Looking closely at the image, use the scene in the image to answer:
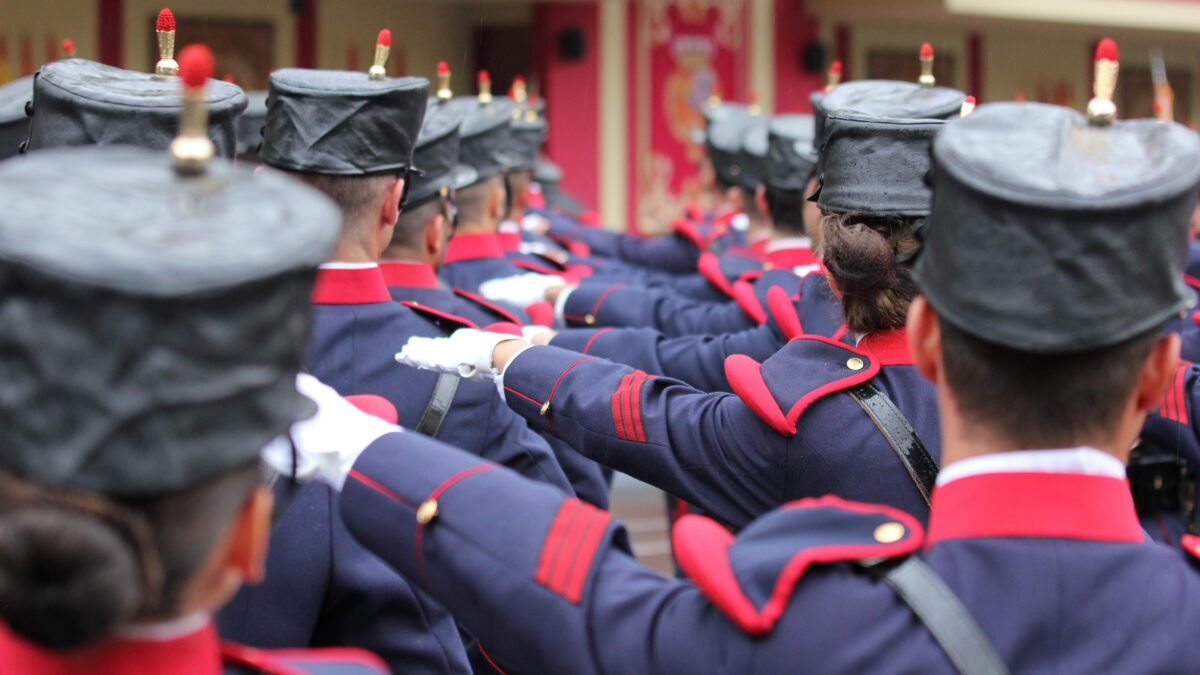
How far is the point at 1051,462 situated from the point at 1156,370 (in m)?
0.17

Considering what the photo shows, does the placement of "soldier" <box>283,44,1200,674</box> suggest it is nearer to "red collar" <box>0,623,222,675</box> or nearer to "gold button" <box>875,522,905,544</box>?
"gold button" <box>875,522,905,544</box>

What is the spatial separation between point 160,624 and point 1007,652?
846 millimetres

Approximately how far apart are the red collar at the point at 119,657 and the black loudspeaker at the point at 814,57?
1187cm

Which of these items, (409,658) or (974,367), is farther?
(409,658)

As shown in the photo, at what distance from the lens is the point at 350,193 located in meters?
2.57

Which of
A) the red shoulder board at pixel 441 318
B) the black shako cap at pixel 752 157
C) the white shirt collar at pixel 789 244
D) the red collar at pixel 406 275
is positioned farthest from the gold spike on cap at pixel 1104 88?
the black shako cap at pixel 752 157

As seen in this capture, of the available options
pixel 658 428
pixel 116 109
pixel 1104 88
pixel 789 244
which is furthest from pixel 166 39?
pixel 789 244

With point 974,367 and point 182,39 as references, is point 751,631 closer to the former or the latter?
point 974,367

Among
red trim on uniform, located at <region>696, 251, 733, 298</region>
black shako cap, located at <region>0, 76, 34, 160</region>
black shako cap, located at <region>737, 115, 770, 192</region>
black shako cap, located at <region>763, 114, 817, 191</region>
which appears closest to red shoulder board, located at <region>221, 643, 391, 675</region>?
black shako cap, located at <region>0, 76, 34, 160</region>

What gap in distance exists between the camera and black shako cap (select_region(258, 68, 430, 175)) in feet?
8.40

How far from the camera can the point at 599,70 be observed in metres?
11.9

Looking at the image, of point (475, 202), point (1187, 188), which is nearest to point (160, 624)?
point (1187, 188)

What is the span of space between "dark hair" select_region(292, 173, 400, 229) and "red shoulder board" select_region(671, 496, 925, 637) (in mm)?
1211

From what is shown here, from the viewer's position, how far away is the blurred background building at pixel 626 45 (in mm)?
11109
